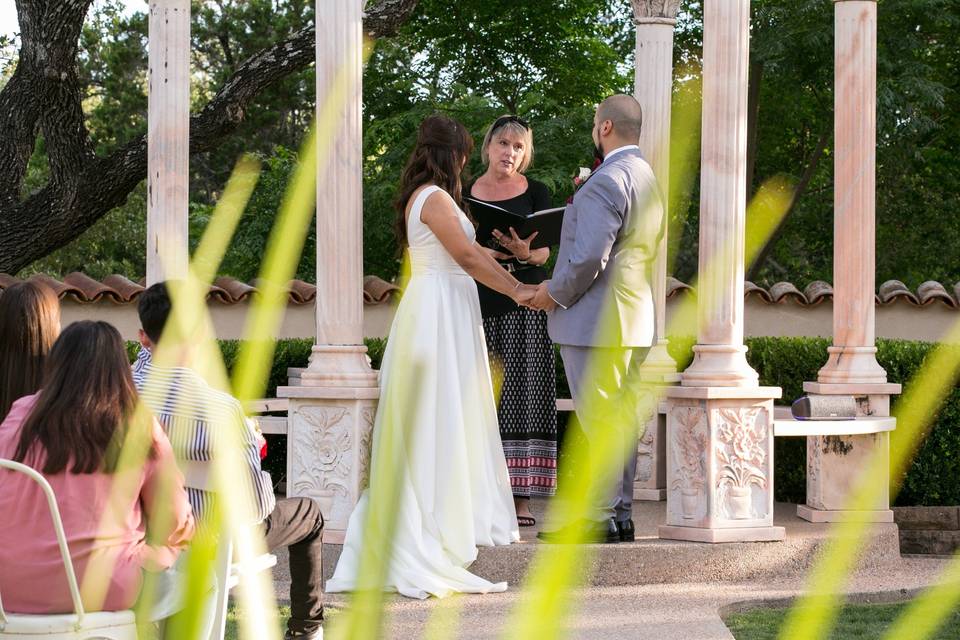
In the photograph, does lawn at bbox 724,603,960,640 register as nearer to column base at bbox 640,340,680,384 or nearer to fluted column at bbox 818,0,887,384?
fluted column at bbox 818,0,887,384

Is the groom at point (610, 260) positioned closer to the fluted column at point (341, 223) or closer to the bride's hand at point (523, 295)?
the bride's hand at point (523, 295)

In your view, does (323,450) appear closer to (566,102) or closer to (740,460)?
(740,460)

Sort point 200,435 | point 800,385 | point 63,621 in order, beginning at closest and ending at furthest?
point 63,621
point 200,435
point 800,385

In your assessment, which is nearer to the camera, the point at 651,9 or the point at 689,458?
the point at 689,458

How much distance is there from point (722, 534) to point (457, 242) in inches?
88.8

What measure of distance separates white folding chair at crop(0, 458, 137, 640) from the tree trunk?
34.1ft

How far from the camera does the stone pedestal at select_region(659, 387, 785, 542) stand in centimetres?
698

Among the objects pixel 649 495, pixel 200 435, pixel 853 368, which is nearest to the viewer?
pixel 200 435

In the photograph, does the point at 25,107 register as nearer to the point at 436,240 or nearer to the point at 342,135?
the point at 342,135

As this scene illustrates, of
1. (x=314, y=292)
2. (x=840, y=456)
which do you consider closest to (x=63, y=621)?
(x=840, y=456)

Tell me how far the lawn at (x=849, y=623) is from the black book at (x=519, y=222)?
2.17m

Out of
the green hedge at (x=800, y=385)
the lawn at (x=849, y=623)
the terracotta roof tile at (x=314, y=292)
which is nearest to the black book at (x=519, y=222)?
the lawn at (x=849, y=623)

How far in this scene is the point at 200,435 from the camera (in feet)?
12.5

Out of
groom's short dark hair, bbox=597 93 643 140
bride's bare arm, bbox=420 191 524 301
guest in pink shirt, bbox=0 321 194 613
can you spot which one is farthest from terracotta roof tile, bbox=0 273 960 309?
guest in pink shirt, bbox=0 321 194 613
